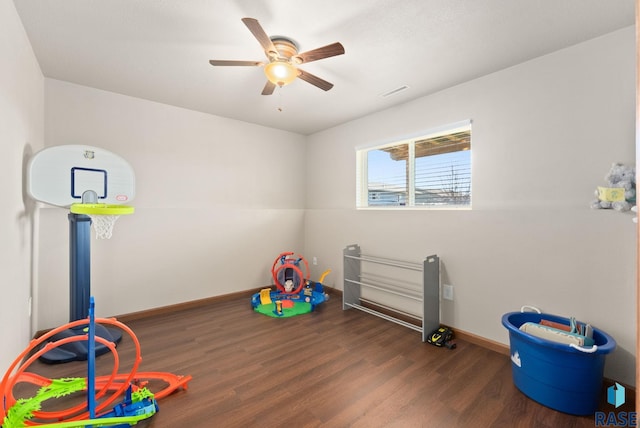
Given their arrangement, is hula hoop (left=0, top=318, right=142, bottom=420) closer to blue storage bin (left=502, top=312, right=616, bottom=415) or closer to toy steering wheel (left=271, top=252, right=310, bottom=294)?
toy steering wheel (left=271, top=252, right=310, bottom=294)

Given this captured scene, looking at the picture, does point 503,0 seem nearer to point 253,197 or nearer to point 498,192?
point 498,192

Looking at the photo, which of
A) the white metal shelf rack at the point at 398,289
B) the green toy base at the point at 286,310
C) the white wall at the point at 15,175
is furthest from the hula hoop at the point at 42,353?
the white metal shelf rack at the point at 398,289

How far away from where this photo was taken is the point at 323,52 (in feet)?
5.79

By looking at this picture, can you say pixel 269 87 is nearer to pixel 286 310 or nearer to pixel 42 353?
pixel 42 353

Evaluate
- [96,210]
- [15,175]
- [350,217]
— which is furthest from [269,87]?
[350,217]

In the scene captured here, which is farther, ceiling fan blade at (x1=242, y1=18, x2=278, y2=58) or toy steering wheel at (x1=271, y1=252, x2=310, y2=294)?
toy steering wheel at (x1=271, y1=252, x2=310, y2=294)

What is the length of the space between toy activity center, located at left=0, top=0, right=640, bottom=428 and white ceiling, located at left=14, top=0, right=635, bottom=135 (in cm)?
2

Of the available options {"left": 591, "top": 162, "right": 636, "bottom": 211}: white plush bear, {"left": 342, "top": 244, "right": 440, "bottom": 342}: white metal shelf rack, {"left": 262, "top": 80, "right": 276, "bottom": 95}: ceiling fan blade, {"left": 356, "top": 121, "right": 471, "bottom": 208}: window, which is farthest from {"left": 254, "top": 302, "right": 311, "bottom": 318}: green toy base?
{"left": 591, "top": 162, "right": 636, "bottom": 211}: white plush bear

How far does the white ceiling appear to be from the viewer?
5.41 feet

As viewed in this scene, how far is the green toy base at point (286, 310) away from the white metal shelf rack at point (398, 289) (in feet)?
1.59

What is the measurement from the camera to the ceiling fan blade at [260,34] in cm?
146

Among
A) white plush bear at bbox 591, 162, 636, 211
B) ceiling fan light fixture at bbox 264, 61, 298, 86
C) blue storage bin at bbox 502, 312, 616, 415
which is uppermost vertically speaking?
ceiling fan light fixture at bbox 264, 61, 298, 86

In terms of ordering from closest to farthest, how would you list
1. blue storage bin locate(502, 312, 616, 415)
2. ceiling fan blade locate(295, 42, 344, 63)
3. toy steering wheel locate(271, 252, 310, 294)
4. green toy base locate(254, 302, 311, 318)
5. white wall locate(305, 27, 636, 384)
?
blue storage bin locate(502, 312, 616, 415)
ceiling fan blade locate(295, 42, 344, 63)
white wall locate(305, 27, 636, 384)
green toy base locate(254, 302, 311, 318)
toy steering wheel locate(271, 252, 310, 294)

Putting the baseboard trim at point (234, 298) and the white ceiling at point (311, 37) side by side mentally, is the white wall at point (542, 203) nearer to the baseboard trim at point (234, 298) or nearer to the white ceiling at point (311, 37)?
the baseboard trim at point (234, 298)
